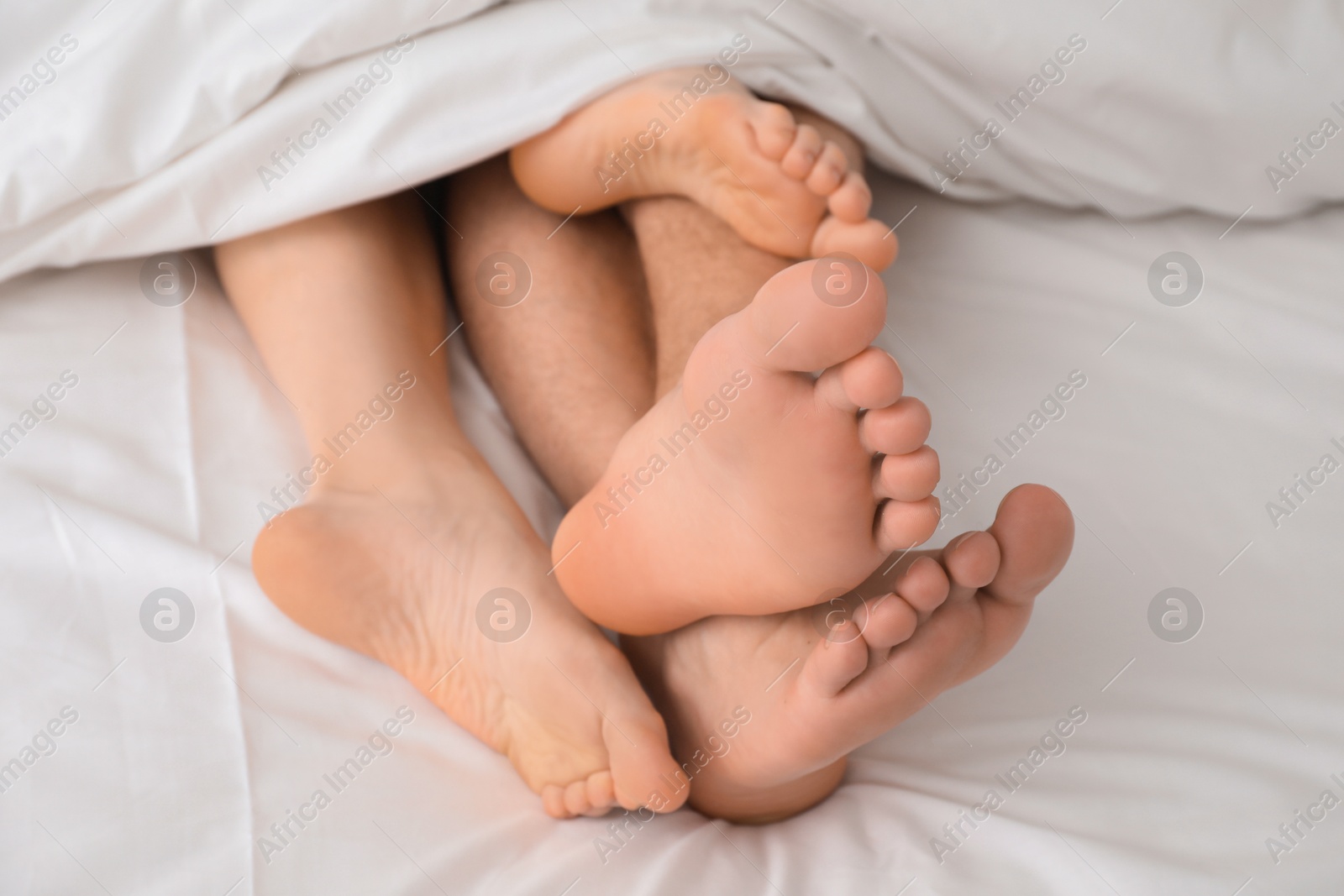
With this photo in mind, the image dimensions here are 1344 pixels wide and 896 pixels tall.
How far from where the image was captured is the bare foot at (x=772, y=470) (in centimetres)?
46

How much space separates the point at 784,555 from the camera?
531 mm

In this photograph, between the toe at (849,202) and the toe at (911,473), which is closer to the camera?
the toe at (911,473)

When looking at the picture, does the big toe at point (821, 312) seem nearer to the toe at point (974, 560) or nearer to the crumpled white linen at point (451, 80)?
the toe at point (974, 560)

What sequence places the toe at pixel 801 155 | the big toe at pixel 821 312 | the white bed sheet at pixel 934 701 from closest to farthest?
the big toe at pixel 821 312 → the white bed sheet at pixel 934 701 → the toe at pixel 801 155

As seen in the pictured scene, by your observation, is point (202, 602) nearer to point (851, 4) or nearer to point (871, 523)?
point (871, 523)

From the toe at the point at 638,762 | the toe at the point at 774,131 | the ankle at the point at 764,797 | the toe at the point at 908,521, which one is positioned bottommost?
the ankle at the point at 764,797

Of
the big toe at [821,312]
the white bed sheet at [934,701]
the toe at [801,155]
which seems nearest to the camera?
the big toe at [821,312]

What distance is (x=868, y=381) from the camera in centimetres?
46

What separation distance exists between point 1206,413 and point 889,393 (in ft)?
1.71

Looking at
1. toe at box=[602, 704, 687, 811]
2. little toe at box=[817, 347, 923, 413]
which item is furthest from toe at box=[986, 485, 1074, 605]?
toe at box=[602, 704, 687, 811]

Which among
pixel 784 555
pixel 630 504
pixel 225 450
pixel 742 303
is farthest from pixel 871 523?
pixel 225 450

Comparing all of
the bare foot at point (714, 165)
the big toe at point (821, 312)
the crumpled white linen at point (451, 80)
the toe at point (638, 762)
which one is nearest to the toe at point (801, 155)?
the bare foot at point (714, 165)

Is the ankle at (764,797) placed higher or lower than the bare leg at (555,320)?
lower

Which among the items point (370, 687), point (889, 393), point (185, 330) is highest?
point (889, 393)
